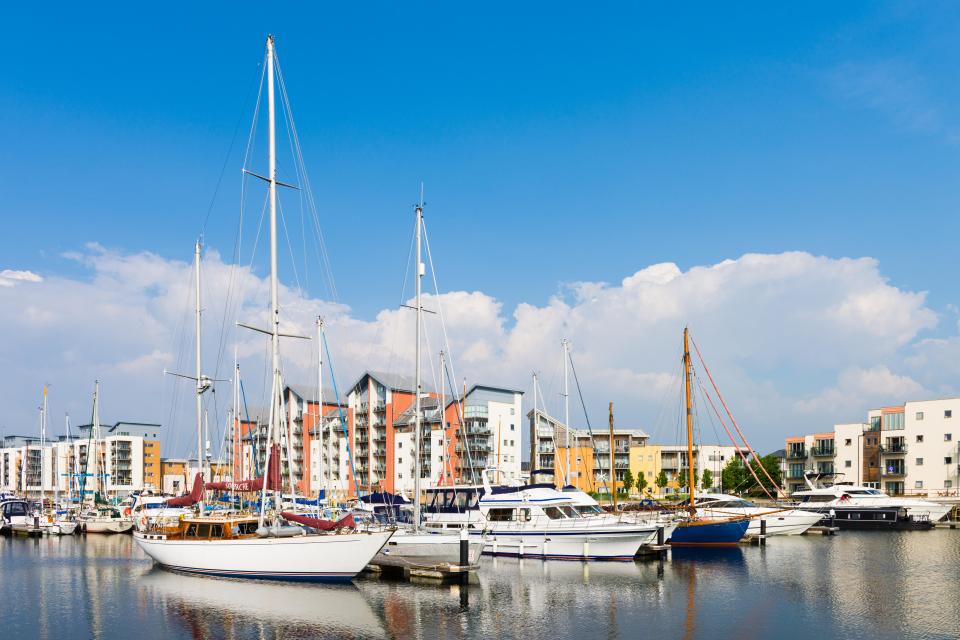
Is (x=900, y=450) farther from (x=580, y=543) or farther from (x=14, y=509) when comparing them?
(x=14, y=509)

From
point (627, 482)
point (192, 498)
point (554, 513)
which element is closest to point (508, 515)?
point (554, 513)

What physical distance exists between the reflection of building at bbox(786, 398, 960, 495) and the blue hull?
5937 centimetres

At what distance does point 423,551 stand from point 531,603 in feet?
26.9

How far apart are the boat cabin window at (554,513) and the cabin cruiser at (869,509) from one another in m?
35.8

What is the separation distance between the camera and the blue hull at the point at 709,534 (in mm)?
59594

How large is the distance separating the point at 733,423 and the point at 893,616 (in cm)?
3672

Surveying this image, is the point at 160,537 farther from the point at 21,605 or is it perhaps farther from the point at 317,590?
the point at 317,590

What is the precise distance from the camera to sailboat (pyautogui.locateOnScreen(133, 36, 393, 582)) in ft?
129

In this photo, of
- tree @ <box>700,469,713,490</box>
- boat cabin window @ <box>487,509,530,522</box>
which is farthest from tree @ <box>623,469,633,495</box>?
boat cabin window @ <box>487,509,530,522</box>

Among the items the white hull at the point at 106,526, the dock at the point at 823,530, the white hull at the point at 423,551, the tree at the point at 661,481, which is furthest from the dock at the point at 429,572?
the tree at the point at 661,481

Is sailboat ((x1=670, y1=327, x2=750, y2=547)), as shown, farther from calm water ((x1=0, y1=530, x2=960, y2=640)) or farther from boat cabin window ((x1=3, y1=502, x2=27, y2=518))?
boat cabin window ((x1=3, y1=502, x2=27, y2=518))

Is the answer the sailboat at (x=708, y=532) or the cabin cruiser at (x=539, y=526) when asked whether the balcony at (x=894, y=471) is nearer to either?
the sailboat at (x=708, y=532)

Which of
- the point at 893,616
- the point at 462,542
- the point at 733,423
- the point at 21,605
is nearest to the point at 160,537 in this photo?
the point at 21,605

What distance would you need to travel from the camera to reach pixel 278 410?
4181 centimetres
